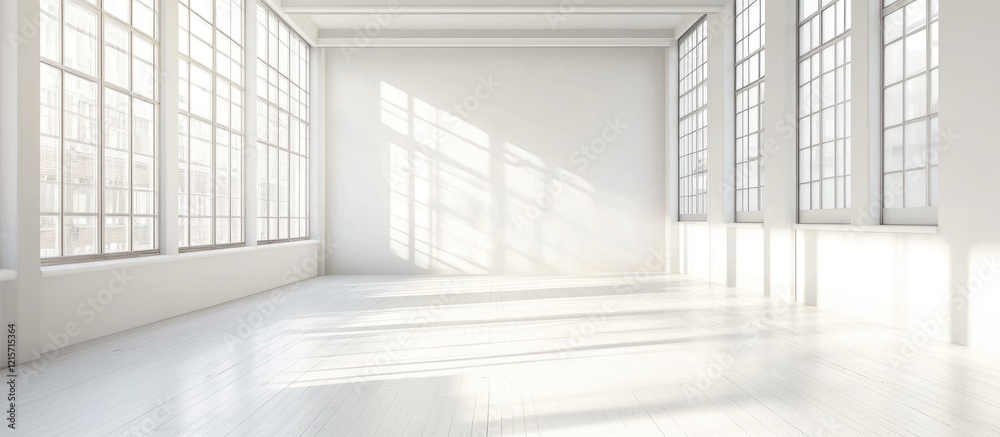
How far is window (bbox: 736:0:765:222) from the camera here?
11.0 metres

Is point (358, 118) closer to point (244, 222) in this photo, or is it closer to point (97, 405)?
point (244, 222)

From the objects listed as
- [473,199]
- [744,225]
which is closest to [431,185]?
[473,199]

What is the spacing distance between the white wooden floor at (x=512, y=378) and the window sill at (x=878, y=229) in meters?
1.17

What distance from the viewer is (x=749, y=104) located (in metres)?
11.5

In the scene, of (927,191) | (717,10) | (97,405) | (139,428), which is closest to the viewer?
(139,428)

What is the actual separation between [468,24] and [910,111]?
9.54m

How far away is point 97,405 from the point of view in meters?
4.35

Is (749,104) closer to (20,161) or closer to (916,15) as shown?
(916,15)

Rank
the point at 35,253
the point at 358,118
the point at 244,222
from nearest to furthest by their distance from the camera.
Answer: the point at 35,253 < the point at 244,222 < the point at 358,118

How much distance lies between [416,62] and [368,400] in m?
12.1

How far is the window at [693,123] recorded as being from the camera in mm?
13484

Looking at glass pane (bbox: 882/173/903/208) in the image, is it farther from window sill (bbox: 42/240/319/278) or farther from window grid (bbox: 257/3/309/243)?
window grid (bbox: 257/3/309/243)

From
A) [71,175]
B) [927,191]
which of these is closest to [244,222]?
[71,175]

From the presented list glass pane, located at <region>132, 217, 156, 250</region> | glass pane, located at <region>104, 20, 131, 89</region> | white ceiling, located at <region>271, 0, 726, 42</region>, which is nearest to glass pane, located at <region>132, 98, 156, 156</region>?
glass pane, located at <region>104, 20, 131, 89</region>
